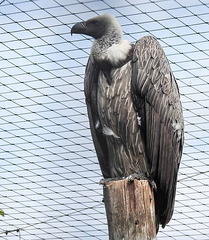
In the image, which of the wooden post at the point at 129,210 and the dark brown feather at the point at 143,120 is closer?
the wooden post at the point at 129,210

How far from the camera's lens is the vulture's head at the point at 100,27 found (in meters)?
6.34

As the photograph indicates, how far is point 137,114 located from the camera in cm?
607

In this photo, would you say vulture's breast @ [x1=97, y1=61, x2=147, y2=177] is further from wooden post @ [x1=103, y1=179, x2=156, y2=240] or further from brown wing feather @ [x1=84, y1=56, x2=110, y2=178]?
wooden post @ [x1=103, y1=179, x2=156, y2=240]

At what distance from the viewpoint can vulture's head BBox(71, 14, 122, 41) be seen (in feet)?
20.8

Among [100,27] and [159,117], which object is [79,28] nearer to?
[100,27]

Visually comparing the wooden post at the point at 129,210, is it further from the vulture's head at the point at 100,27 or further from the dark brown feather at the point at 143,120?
the vulture's head at the point at 100,27

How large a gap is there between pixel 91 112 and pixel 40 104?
406 cm

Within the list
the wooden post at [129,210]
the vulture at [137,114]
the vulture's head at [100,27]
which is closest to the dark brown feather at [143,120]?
the vulture at [137,114]

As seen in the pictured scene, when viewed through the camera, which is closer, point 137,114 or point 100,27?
point 137,114

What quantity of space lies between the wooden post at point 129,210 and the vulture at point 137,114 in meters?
0.62

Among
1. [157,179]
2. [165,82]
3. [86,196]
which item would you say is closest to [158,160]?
[157,179]

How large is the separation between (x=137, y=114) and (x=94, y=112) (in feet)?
1.22

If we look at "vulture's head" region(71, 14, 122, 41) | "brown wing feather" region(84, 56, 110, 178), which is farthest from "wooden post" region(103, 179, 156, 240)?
"vulture's head" region(71, 14, 122, 41)

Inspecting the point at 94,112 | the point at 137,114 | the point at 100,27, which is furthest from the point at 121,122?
the point at 100,27
